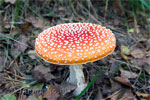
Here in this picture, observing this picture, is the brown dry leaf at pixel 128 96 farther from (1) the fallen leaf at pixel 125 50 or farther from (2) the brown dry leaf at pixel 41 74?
(2) the brown dry leaf at pixel 41 74

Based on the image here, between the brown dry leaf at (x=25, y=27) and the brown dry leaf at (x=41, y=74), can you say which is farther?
the brown dry leaf at (x=25, y=27)

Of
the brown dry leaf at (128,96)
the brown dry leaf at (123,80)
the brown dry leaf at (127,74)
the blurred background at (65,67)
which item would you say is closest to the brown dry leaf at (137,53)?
the blurred background at (65,67)

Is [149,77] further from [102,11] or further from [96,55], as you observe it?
[102,11]

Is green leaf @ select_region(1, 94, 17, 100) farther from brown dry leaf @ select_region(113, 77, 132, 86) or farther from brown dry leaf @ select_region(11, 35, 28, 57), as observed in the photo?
brown dry leaf @ select_region(113, 77, 132, 86)

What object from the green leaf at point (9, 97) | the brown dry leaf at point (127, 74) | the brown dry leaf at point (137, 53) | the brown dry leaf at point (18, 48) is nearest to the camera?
the green leaf at point (9, 97)

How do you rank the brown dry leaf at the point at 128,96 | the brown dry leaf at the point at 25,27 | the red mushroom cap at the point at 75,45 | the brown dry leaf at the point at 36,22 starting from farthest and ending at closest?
the brown dry leaf at the point at 36,22
the brown dry leaf at the point at 25,27
the brown dry leaf at the point at 128,96
the red mushroom cap at the point at 75,45

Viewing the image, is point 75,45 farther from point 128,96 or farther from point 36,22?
point 36,22

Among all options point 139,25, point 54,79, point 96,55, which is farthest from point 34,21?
point 139,25
